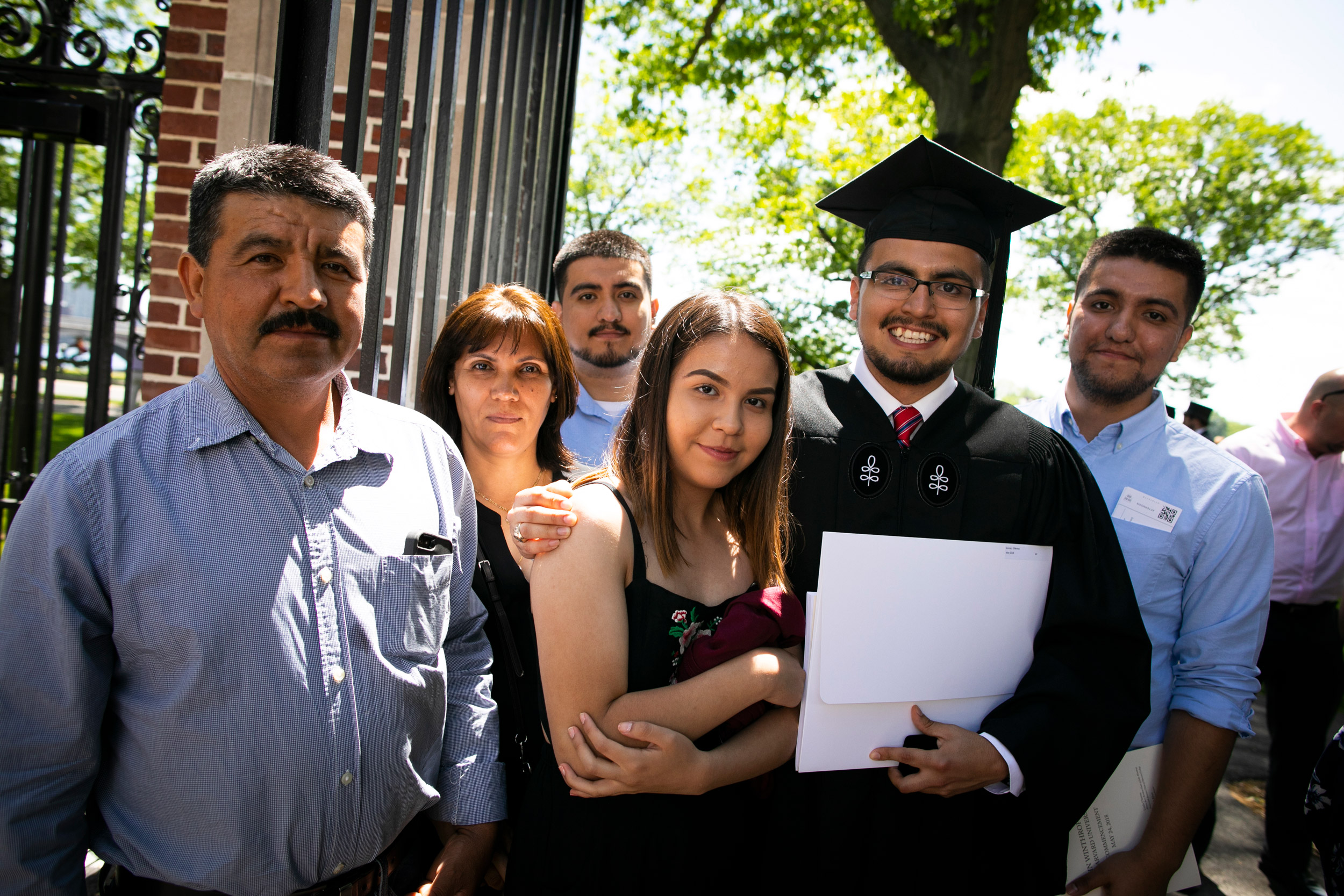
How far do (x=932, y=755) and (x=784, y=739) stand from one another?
0.34m

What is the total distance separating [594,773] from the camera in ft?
5.09

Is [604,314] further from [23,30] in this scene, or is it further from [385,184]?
[23,30]

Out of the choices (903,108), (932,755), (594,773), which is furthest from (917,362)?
(903,108)

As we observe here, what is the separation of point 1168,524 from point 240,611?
2.45 m

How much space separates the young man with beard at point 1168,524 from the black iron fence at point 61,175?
4.09 m

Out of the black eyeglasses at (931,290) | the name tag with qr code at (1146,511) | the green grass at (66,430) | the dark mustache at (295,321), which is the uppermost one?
the black eyeglasses at (931,290)

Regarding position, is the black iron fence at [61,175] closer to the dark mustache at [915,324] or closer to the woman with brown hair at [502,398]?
the woman with brown hair at [502,398]

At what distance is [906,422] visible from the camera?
2104 mm

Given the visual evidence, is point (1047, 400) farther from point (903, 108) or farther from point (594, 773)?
point (903, 108)

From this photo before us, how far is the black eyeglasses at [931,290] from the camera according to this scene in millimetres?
2199

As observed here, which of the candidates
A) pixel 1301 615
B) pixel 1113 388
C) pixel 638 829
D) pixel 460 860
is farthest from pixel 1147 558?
pixel 1301 615

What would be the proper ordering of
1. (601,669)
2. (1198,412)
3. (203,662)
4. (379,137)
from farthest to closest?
(1198,412), (379,137), (601,669), (203,662)

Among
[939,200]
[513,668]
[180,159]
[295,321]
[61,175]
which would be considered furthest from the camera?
[61,175]

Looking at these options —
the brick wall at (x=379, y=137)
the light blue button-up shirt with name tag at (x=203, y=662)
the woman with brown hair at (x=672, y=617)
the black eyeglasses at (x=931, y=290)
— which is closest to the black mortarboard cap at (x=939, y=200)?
the black eyeglasses at (x=931, y=290)
